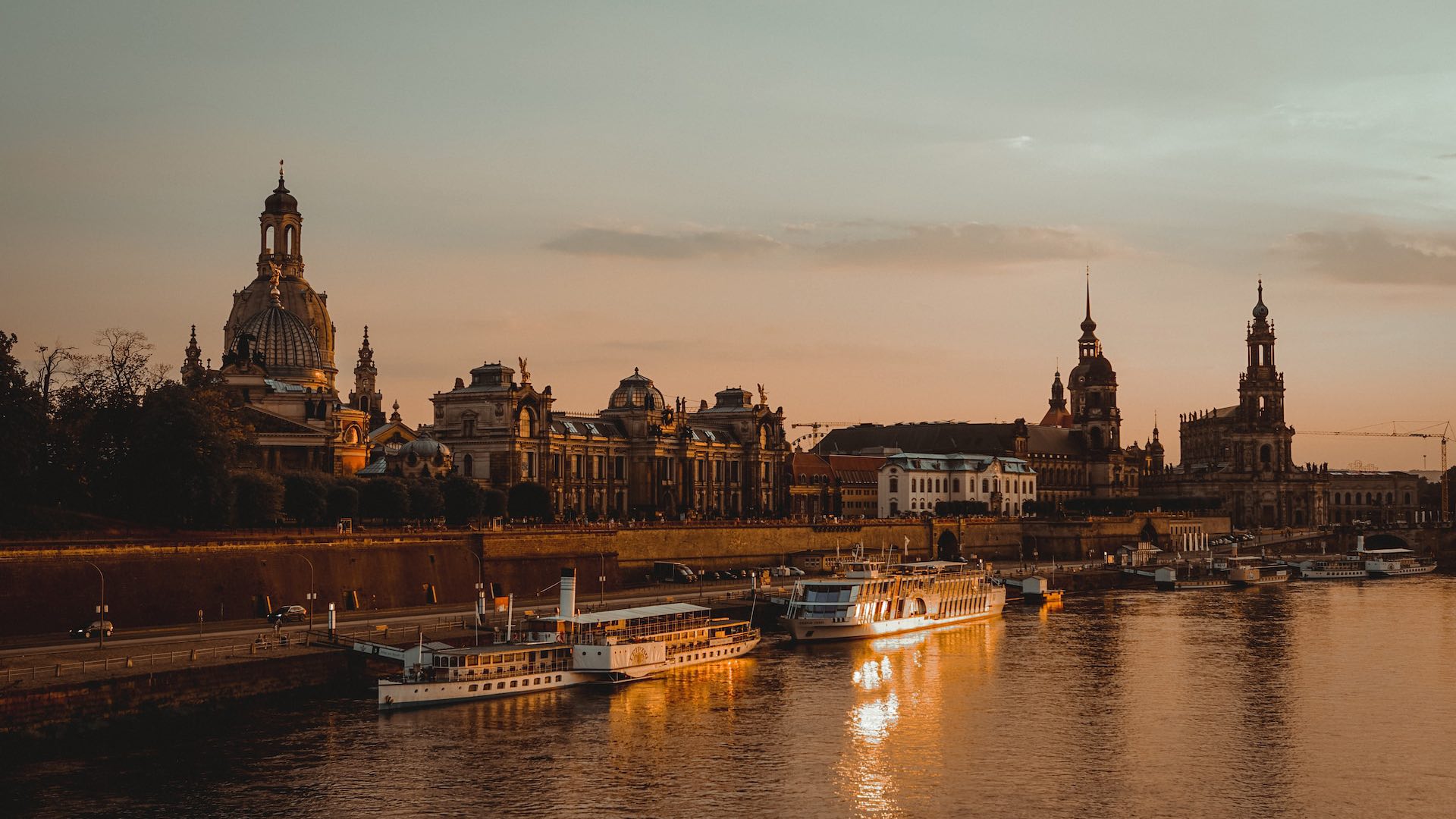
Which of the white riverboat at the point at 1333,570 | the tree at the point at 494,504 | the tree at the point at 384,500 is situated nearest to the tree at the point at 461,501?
the tree at the point at 494,504

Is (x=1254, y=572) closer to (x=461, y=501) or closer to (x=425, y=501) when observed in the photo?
(x=461, y=501)

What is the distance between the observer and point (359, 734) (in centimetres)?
4988

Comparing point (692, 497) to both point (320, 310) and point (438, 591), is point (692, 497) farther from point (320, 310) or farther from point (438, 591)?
point (438, 591)

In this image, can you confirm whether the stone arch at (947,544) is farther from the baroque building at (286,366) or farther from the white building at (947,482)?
the baroque building at (286,366)

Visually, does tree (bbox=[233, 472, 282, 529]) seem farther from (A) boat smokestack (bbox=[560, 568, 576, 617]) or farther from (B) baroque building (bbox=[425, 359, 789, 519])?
(B) baroque building (bbox=[425, 359, 789, 519])

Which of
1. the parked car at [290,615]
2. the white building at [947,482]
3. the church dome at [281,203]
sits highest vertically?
the church dome at [281,203]

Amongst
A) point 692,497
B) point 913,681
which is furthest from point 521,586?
point 692,497

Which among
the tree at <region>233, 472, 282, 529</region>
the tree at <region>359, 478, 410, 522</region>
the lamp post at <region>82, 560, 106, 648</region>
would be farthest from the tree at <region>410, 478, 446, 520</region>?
the lamp post at <region>82, 560, 106, 648</region>

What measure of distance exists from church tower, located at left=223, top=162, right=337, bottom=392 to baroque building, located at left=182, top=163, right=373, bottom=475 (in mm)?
71

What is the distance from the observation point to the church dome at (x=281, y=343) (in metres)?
127

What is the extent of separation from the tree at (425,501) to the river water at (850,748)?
3362cm

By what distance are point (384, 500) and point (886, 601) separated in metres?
31.0

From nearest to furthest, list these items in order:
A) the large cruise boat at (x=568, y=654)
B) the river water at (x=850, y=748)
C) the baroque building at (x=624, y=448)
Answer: the river water at (x=850, y=748)
the large cruise boat at (x=568, y=654)
the baroque building at (x=624, y=448)

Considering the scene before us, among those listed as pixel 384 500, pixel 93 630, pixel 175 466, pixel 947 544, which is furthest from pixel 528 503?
pixel 93 630
